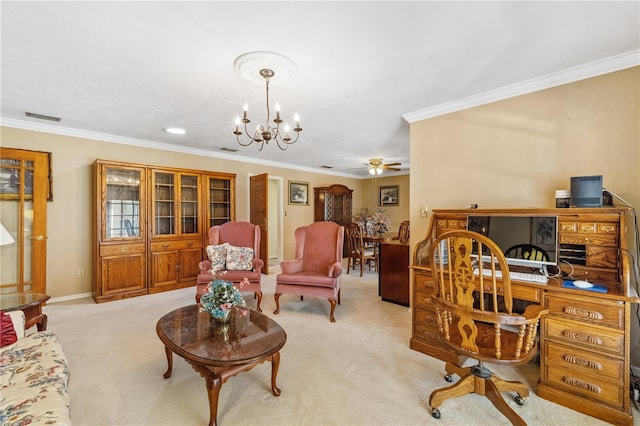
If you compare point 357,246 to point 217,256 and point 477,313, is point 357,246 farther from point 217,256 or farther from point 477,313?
point 477,313

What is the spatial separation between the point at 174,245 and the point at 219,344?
312cm

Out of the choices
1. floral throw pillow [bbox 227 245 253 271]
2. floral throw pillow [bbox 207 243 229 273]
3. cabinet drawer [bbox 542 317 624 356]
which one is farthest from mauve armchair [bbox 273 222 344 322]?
cabinet drawer [bbox 542 317 624 356]

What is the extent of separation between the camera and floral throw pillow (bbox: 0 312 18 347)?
1.68 m

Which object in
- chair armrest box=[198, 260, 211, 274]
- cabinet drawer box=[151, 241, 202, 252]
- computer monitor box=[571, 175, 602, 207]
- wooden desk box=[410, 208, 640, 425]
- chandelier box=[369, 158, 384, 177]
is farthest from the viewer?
chandelier box=[369, 158, 384, 177]

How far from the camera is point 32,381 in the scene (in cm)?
134

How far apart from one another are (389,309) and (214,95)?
311cm

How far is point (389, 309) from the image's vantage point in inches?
139

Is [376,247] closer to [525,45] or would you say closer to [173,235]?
[173,235]

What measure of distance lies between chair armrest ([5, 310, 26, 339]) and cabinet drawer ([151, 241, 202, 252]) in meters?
2.40

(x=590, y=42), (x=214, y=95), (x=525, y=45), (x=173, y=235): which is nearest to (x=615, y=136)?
(x=590, y=42)

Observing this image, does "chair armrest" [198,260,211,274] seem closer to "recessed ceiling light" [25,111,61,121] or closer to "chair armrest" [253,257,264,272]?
"chair armrest" [253,257,264,272]

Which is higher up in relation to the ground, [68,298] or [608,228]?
[608,228]

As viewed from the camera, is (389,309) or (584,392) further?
(389,309)

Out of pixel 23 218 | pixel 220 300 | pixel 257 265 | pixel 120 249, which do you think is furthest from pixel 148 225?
pixel 220 300
